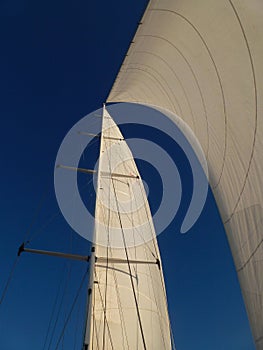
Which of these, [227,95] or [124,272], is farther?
[124,272]

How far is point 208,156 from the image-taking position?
12.2 feet

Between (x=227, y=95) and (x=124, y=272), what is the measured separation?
5434 millimetres

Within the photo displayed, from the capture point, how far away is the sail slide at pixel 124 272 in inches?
248

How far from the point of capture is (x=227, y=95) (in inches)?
117

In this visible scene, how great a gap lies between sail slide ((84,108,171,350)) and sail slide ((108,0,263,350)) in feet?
9.30

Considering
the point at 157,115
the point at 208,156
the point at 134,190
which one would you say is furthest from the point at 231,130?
the point at 134,190

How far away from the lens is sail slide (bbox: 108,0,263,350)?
95.4 inches

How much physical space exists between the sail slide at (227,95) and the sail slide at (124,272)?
2834 millimetres

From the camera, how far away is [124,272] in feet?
24.1

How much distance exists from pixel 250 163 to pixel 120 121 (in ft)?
25.8

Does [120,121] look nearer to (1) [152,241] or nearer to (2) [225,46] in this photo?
(1) [152,241]

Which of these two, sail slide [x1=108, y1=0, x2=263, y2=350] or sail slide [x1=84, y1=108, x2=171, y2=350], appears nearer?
sail slide [x1=108, y1=0, x2=263, y2=350]

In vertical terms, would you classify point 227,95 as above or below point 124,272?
below

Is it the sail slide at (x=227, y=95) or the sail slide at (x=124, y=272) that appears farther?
the sail slide at (x=124, y=272)
